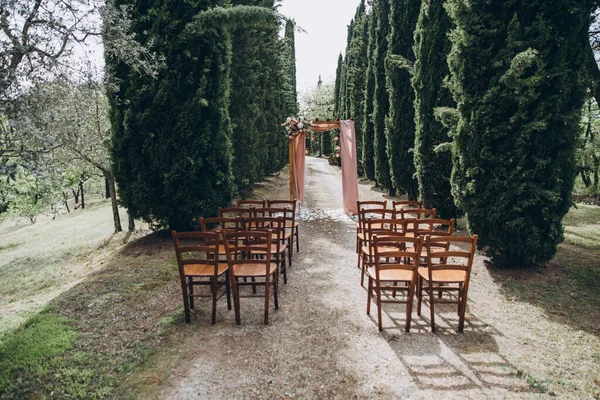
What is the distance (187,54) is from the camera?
24.3 feet

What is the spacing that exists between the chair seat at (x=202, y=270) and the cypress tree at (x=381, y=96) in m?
11.9

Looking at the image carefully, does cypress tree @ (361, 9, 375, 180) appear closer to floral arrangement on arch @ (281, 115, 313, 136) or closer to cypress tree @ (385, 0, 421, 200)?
cypress tree @ (385, 0, 421, 200)

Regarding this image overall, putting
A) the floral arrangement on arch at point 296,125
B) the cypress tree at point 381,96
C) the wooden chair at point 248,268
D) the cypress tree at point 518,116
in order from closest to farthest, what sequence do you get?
the wooden chair at point 248,268 < the cypress tree at point 518,116 < the floral arrangement on arch at point 296,125 < the cypress tree at point 381,96

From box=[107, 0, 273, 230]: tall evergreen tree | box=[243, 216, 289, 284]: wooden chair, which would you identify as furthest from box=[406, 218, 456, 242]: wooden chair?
box=[107, 0, 273, 230]: tall evergreen tree

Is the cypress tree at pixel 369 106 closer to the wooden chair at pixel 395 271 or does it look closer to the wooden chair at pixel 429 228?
the wooden chair at pixel 429 228

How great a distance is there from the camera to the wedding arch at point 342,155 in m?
11.6

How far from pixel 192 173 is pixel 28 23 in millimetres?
3716

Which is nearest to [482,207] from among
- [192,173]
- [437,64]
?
[437,64]

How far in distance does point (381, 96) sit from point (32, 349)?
15404 mm

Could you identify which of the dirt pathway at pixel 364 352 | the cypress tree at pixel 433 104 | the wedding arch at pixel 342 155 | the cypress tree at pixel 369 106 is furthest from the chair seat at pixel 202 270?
the cypress tree at pixel 369 106

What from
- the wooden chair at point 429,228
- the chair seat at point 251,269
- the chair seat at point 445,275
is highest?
the wooden chair at point 429,228

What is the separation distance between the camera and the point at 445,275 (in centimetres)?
436

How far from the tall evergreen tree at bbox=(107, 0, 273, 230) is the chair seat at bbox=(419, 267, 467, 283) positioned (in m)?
5.06

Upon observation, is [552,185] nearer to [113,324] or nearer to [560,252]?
[560,252]
